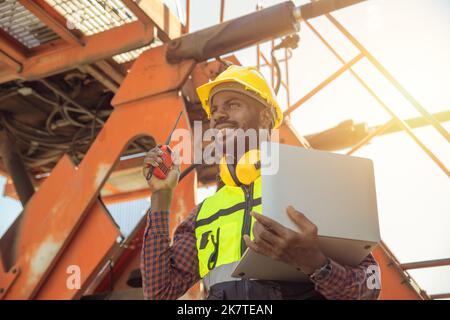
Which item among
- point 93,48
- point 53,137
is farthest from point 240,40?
point 53,137

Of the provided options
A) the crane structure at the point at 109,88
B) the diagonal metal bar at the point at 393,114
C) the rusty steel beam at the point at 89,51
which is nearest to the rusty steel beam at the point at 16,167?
the crane structure at the point at 109,88

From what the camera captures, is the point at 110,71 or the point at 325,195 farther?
the point at 110,71

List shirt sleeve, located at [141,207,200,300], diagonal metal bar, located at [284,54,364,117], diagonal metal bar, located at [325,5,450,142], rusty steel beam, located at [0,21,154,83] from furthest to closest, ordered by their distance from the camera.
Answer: diagonal metal bar, located at [284,54,364,117], rusty steel beam, located at [0,21,154,83], diagonal metal bar, located at [325,5,450,142], shirt sleeve, located at [141,207,200,300]

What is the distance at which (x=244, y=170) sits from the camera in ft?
7.81

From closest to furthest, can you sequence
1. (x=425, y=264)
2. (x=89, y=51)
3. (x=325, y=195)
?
(x=325, y=195)
(x=425, y=264)
(x=89, y=51)

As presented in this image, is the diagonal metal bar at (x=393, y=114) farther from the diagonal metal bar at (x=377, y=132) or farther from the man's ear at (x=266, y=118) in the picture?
the man's ear at (x=266, y=118)

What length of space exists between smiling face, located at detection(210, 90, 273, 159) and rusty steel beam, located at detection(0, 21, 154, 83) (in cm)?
203

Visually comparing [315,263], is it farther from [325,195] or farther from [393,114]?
[393,114]

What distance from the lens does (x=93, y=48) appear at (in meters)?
4.80

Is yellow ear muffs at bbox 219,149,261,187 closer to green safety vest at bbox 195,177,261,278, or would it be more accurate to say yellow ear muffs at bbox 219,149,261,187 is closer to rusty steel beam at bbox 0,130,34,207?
green safety vest at bbox 195,177,261,278

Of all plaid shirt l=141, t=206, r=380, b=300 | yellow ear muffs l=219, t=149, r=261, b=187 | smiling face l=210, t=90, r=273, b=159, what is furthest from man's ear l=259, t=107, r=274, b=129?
plaid shirt l=141, t=206, r=380, b=300

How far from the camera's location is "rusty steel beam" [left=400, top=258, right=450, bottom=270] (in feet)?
13.3

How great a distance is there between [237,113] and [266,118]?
0.64 ft

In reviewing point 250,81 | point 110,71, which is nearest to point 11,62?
point 110,71
